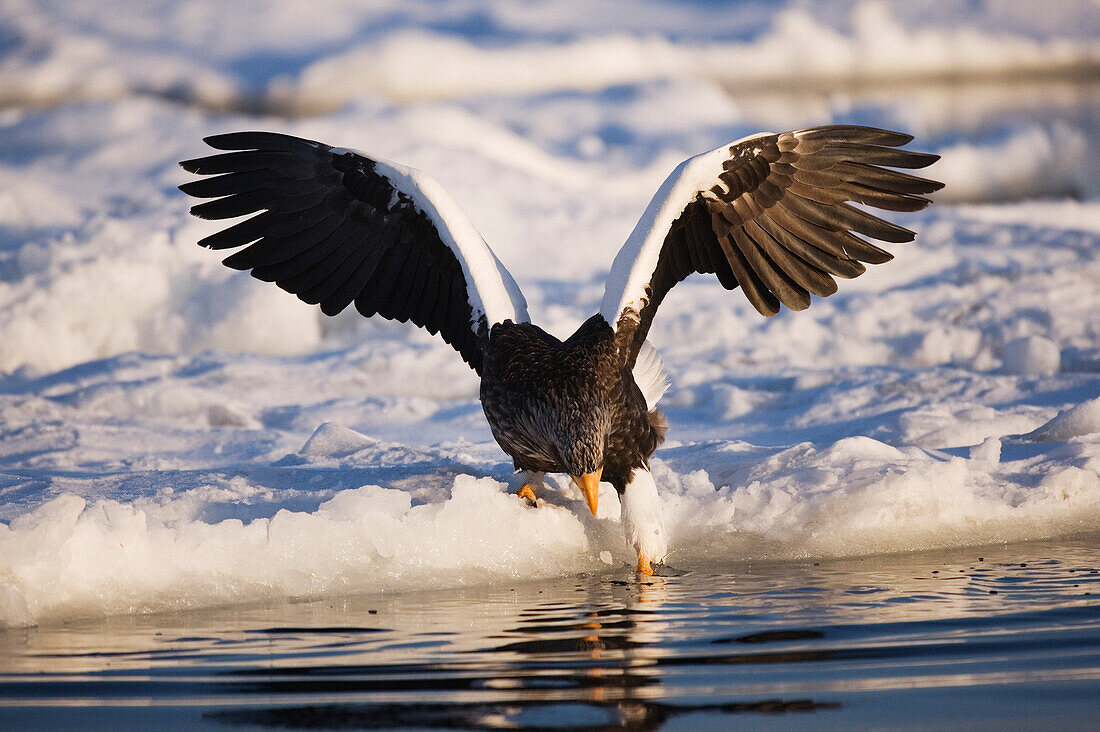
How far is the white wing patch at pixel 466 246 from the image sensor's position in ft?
19.4

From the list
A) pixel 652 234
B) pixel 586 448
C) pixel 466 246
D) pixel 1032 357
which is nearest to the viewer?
pixel 586 448

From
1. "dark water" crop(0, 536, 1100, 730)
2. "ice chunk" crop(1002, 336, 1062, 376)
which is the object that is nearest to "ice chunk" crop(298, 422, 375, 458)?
"dark water" crop(0, 536, 1100, 730)

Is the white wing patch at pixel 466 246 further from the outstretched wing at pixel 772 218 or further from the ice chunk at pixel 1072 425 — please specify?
the ice chunk at pixel 1072 425

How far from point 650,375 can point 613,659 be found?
281cm

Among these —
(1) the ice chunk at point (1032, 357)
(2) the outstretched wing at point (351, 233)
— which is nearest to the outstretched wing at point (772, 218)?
(2) the outstretched wing at point (351, 233)

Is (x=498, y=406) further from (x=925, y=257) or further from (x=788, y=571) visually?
(x=925, y=257)

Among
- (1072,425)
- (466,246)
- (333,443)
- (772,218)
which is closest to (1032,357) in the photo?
(1072,425)

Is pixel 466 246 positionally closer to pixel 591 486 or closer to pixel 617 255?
pixel 617 255

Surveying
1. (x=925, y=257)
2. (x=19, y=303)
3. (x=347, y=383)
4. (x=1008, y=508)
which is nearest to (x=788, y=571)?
(x=1008, y=508)

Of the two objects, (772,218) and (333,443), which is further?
(333,443)

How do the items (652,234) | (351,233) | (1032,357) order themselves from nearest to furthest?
(652,234)
(351,233)
(1032,357)

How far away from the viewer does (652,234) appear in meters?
5.75

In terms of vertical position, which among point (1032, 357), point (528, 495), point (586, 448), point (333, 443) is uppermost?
point (1032, 357)

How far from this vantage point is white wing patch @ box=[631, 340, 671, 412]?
→ 6.08 meters
